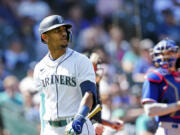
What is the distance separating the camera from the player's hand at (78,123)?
4262 mm

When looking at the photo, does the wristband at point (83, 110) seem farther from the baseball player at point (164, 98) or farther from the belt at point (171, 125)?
the belt at point (171, 125)

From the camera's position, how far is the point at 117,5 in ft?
41.5

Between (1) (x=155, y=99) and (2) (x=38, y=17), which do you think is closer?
(1) (x=155, y=99)

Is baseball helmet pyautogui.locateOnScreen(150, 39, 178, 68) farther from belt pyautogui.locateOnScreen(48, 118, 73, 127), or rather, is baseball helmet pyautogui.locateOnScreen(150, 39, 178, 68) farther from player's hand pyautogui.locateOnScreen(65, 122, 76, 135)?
player's hand pyautogui.locateOnScreen(65, 122, 76, 135)

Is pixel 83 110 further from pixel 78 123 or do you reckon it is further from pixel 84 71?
pixel 84 71

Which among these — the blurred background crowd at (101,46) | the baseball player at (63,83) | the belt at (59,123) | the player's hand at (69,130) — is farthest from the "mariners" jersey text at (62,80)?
the blurred background crowd at (101,46)

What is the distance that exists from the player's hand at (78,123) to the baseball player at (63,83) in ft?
0.44

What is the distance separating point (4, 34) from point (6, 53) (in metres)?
0.64

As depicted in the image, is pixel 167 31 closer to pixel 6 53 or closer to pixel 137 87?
pixel 137 87

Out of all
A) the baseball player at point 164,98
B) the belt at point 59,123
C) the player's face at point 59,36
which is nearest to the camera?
the belt at point 59,123

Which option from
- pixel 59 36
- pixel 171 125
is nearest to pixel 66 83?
pixel 59 36

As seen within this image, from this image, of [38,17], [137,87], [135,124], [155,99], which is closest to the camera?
[155,99]

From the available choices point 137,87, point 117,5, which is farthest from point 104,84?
point 117,5

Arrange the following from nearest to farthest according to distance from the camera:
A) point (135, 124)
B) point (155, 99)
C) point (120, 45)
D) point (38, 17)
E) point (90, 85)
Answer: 1. point (90, 85)
2. point (155, 99)
3. point (135, 124)
4. point (120, 45)
5. point (38, 17)
